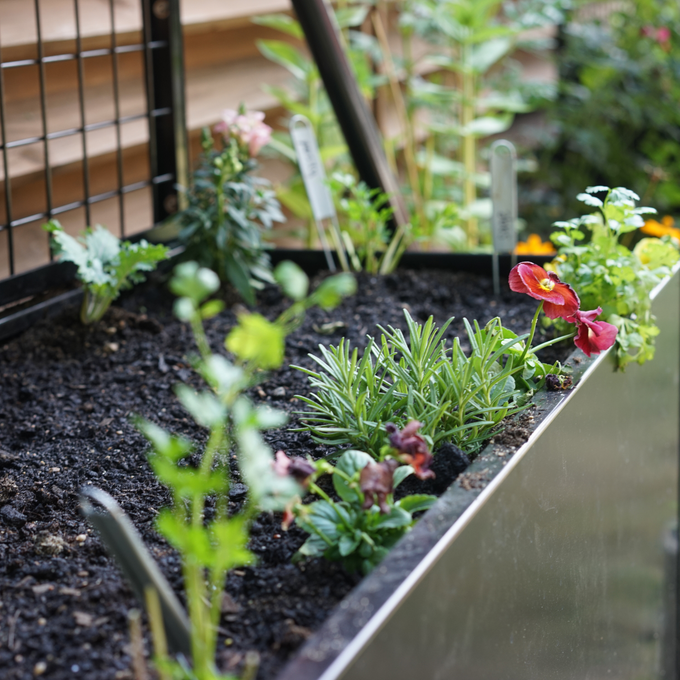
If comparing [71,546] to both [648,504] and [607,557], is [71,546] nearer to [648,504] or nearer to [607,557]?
[607,557]

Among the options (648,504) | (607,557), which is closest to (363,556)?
(607,557)

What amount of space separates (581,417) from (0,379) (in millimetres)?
1009

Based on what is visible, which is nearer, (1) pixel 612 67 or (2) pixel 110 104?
(2) pixel 110 104

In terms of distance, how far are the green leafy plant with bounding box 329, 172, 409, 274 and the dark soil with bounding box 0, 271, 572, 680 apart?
0.07 m

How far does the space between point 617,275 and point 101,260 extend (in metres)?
0.96

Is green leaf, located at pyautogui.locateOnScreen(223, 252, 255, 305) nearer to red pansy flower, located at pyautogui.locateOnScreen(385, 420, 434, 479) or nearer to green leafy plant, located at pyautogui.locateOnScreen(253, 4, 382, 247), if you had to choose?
green leafy plant, located at pyautogui.locateOnScreen(253, 4, 382, 247)

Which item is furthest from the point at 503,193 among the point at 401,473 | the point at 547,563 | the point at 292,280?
the point at 292,280

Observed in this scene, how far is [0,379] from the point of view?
1389 mm

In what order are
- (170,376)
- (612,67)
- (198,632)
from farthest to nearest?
(612,67)
(170,376)
(198,632)

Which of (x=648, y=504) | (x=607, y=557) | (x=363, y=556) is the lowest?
(x=648, y=504)

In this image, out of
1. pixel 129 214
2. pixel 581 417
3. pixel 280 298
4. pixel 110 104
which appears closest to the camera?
pixel 581 417

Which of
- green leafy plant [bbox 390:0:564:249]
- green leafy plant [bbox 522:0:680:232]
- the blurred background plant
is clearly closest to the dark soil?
the blurred background plant

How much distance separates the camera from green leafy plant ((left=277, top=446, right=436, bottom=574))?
2.48ft

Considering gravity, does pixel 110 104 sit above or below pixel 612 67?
above
